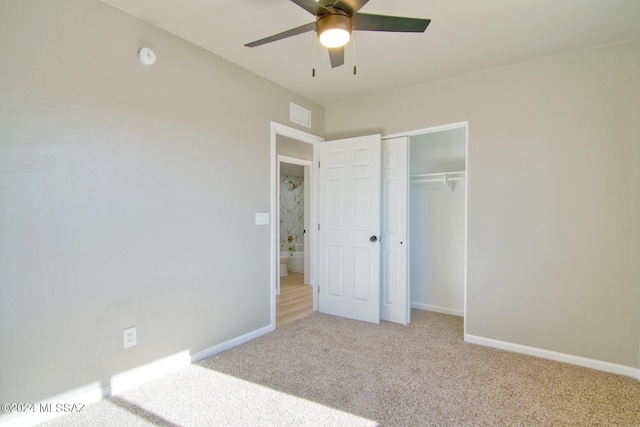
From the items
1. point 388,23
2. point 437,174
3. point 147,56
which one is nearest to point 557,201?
point 437,174

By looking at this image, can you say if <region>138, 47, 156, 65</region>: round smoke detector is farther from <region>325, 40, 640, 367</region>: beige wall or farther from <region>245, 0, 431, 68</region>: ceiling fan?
<region>325, 40, 640, 367</region>: beige wall

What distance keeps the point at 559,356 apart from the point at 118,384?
3406 mm

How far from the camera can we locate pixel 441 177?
381cm

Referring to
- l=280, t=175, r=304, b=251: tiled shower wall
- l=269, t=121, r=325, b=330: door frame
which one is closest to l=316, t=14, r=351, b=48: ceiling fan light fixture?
l=269, t=121, r=325, b=330: door frame

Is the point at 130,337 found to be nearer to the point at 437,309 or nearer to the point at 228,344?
the point at 228,344

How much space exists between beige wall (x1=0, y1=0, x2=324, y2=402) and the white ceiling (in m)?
0.29

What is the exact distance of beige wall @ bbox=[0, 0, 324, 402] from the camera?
1.76 metres

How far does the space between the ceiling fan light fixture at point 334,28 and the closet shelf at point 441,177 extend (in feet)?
8.11

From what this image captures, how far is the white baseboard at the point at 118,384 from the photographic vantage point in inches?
69.6

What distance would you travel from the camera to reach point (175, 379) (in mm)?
2318

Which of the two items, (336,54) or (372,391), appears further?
(372,391)

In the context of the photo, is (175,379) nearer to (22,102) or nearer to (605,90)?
(22,102)

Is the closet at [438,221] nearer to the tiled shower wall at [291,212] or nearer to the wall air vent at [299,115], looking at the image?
the wall air vent at [299,115]

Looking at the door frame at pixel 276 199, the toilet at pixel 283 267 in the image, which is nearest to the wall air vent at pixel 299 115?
the door frame at pixel 276 199
